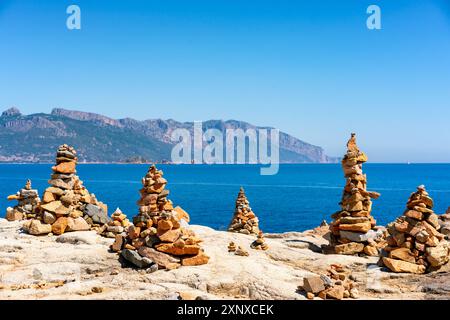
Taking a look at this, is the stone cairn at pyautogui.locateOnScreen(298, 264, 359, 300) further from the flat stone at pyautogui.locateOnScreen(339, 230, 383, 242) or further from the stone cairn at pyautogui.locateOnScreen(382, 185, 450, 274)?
the flat stone at pyautogui.locateOnScreen(339, 230, 383, 242)

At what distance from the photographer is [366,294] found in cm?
2383

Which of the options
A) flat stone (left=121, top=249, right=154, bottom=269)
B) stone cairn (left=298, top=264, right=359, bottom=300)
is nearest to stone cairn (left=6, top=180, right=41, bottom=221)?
flat stone (left=121, top=249, right=154, bottom=269)

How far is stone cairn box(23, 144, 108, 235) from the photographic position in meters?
33.2

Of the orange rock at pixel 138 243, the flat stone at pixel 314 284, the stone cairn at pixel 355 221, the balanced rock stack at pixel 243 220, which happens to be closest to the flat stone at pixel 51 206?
the orange rock at pixel 138 243

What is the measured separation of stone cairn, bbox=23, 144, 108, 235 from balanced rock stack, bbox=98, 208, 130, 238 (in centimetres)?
181

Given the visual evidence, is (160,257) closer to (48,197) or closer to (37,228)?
(37,228)

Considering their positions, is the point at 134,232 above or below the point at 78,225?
above

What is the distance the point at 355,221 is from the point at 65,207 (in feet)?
76.9

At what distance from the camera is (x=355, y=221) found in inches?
1359

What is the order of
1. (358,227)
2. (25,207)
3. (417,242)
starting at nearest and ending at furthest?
(417,242) < (358,227) < (25,207)

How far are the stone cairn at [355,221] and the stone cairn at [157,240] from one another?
13.1 meters

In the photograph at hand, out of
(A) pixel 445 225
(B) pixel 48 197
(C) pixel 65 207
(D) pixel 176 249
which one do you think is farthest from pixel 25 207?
(A) pixel 445 225

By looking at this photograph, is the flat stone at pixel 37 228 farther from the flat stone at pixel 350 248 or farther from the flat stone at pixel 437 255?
the flat stone at pixel 437 255
